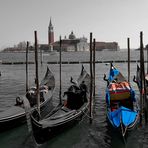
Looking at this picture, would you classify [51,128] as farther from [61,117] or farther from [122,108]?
[122,108]

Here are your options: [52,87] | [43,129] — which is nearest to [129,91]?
[43,129]

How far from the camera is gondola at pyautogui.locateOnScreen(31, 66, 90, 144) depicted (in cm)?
1227

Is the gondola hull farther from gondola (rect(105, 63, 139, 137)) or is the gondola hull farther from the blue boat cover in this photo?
the blue boat cover

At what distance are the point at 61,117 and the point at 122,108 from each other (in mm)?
2878

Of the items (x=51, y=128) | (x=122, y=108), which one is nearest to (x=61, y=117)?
(x=51, y=128)

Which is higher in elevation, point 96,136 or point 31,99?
point 31,99

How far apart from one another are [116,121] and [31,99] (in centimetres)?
584

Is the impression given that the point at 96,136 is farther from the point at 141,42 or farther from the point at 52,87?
the point at 52,87

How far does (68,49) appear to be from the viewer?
198 m

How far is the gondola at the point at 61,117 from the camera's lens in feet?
40.3

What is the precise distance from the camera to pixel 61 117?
551 inches

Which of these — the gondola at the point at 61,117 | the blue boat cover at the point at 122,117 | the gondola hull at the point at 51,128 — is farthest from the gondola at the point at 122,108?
the gondola hull at the point at 51,128

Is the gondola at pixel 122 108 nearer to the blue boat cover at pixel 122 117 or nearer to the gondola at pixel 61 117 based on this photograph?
the blue boat cover at pixel 122 117

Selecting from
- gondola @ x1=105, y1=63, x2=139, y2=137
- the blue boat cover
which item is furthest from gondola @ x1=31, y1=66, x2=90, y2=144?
the blue boat cover
